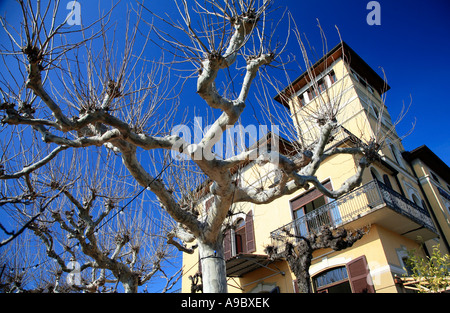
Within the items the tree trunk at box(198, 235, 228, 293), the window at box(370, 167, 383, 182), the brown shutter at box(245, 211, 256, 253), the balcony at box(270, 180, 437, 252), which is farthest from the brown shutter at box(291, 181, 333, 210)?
the tree trunk at box(198, 235, 228, 293)

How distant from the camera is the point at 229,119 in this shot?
4.62 metres

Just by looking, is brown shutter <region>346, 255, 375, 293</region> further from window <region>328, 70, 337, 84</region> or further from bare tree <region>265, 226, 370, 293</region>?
window <region>328, 70, 337, 84</region>

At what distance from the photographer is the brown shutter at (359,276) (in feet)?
30.3

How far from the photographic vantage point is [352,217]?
1028 cm

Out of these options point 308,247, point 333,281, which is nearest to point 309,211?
point 333,281

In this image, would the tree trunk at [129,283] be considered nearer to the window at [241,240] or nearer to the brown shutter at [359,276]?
the window at [241,240]

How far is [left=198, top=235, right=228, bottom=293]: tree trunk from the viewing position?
4.80 m

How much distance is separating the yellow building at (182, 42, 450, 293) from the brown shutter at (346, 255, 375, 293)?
0.03 metres

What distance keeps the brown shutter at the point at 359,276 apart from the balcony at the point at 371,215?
3.98 feet

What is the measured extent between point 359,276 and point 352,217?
1.93 m
